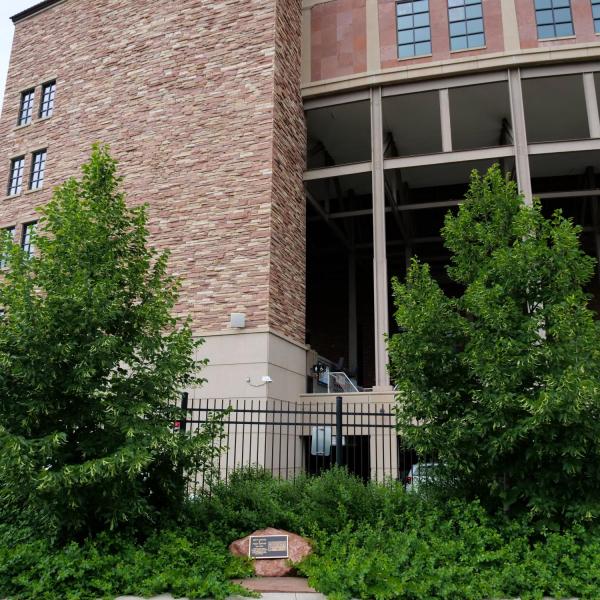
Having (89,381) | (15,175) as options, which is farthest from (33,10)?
(89,381)

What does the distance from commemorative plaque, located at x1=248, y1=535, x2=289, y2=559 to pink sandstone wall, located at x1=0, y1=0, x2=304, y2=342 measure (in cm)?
829

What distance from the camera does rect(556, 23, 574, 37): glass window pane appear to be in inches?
716

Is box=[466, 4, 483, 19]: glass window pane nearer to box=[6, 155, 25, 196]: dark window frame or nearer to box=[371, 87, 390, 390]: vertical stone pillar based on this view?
box=[371, 87, 390, 390]: vertical stone pillar

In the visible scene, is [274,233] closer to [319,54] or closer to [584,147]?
[319,54]

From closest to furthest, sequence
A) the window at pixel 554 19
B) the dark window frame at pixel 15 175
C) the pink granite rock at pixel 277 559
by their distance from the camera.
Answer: the pink granite rock at pixel 277 559 < the window at pixel 554 19 < the dark window frame at pixel 15 175

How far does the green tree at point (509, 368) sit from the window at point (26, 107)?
20.3m

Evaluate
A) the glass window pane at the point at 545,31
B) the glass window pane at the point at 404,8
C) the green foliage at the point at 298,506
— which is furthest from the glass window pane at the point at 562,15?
the green foliage at the point at 298,506

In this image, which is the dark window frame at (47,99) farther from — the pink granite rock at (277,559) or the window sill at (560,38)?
the pink granite rock at (277,559)

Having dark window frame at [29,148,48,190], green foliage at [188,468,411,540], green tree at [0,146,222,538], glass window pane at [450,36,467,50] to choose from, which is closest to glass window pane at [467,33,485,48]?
glass window pane at [450,36,467,50]

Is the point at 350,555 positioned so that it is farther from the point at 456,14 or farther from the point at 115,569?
the point at 456,14

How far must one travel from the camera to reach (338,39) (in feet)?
65.4

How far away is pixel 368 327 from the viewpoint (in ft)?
101

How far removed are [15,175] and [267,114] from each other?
11685mm

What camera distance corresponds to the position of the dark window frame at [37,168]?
70.7ft
